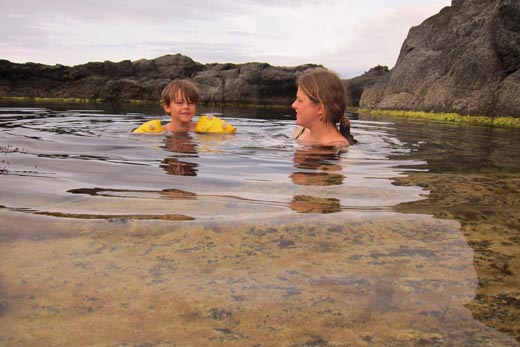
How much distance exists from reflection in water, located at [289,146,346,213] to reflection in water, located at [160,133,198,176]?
0.80m

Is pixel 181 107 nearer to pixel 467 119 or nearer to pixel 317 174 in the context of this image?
pixel 317 174

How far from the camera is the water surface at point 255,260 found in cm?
110

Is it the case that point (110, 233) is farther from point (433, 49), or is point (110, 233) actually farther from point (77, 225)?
point (433, 49)

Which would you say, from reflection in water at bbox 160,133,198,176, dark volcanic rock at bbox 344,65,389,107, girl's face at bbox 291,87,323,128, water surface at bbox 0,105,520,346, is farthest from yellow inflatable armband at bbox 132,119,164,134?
dark volcanic rock at bbox 344,65,389,107

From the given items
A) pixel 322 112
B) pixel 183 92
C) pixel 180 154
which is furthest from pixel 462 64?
pixel 180 154

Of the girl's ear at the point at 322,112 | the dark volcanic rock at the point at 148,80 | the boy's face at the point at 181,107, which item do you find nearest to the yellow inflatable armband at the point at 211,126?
the boy's face at the point at 181,107

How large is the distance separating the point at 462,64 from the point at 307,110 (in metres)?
6.84

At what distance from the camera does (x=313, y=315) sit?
1.16 meters

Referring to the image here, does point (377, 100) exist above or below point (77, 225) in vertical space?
above

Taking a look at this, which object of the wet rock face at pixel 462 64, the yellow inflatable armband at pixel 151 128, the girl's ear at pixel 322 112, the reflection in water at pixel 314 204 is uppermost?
the wet rock face at pixel 462 64

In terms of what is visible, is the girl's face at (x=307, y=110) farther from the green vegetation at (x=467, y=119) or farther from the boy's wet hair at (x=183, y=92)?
the green vegetation at (x=467, y=119)

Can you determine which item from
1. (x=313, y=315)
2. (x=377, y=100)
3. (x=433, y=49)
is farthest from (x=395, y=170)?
(x=377, y=100)

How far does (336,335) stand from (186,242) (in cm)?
77

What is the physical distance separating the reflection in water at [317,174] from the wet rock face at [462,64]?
6479mm
